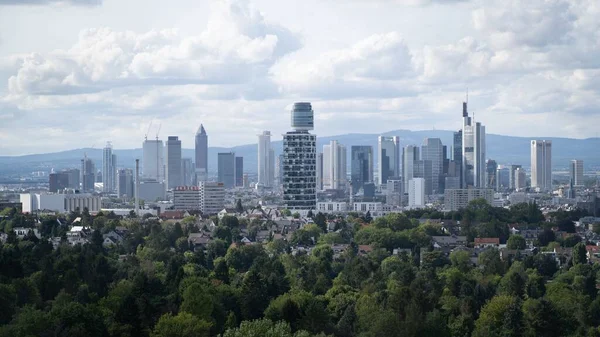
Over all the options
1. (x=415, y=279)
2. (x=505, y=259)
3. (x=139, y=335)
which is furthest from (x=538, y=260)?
(x=139, y=335)

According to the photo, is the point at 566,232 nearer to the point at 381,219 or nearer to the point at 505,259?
the point at 381,219

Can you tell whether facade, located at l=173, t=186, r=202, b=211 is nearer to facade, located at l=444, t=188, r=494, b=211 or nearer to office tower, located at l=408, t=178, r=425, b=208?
facade, located at l=444, t=188, r=494, b=211

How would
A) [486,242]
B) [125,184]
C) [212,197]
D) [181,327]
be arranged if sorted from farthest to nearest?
[125,184] → [212,197] → [486,242] → [181,327]

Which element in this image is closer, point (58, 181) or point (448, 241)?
point (448, 241)

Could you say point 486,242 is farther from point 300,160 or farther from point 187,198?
point 187,198

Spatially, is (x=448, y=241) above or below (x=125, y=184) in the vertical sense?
below

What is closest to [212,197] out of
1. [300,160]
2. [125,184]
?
[300,160]

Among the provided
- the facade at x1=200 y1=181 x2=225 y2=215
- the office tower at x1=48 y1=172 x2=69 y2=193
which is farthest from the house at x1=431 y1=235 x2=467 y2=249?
the office tower at x1=48 y1=172 x2=69 y2=193
